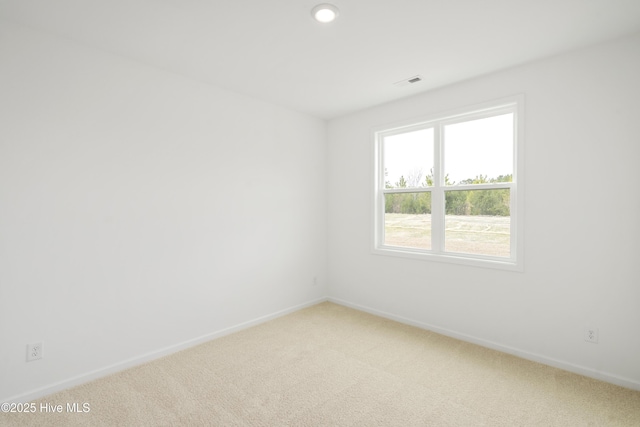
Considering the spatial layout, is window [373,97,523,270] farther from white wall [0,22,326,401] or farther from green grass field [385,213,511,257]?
white wall [0,22,326,401]

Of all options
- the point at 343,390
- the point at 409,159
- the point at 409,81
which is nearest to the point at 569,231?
the point at 409,159

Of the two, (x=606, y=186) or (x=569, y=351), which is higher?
(x=606, y=186)

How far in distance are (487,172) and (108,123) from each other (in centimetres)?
341

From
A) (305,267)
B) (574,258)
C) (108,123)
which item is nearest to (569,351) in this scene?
(574,258)

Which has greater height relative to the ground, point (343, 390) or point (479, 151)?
point (479, 151)

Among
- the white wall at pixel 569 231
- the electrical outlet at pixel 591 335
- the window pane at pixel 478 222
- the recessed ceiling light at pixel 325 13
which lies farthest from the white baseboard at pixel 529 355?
the recessed ceiling light at pixel 325 13

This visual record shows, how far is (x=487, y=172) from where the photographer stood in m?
3.13

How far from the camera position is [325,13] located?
2.06m

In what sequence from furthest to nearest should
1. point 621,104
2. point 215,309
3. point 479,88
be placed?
point 215,309 → point 479,88 → point 621,104

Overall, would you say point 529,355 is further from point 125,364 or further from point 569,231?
point 125,364

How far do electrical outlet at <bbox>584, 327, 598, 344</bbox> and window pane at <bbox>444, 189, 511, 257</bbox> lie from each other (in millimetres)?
796

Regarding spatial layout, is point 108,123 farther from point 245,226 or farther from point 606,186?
point 606,186

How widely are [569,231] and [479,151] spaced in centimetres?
107

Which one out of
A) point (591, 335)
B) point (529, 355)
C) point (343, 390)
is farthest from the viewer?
point (529, 355)
